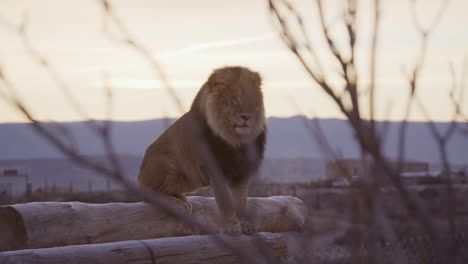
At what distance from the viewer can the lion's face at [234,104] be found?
5559mm

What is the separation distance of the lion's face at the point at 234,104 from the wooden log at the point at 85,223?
800mm

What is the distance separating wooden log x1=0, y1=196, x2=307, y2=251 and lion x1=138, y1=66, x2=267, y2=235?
290mm

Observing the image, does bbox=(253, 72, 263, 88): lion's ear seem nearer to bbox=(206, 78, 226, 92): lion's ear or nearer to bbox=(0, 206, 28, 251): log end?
bbox=(206, 78, 226, 92): lion's ear

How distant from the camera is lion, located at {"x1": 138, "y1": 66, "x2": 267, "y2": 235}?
5.55m

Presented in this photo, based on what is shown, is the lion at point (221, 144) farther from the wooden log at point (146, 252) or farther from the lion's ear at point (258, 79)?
the wooden log at point (146, 252)

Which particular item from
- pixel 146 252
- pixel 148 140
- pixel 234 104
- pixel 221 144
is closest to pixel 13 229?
pixel 146 252

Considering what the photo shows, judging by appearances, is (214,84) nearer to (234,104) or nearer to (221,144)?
(234,104)

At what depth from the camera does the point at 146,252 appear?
473cm

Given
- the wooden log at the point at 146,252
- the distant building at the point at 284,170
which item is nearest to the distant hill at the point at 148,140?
the distant building at the point at 284,170

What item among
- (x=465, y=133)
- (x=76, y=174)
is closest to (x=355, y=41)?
(x=465, y=133)

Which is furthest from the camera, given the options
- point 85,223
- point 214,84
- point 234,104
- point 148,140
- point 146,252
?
point 148,140

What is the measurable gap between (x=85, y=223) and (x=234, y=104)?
5.00 feet

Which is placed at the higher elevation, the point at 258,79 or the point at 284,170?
the point at 258,79

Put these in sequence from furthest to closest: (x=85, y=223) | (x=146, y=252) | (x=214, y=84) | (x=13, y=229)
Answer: (x=214, y=84) < (x=85, y=223) < (x=13, y=229) < (x=146, y=252)
